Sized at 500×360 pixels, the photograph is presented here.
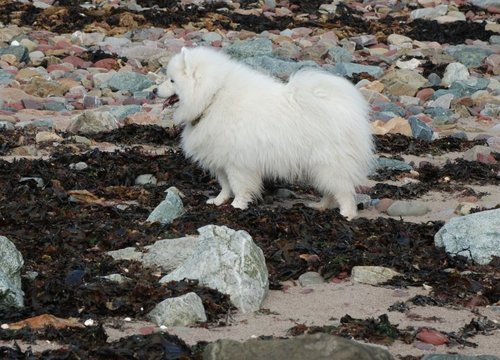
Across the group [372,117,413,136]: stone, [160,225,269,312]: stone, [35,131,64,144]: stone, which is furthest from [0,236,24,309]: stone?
[372,117,413,136]: stone

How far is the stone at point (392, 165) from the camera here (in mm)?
9992

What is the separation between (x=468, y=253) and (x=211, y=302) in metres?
2.00

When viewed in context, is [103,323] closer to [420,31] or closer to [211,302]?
[211,302]

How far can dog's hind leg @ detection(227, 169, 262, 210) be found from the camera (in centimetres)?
843

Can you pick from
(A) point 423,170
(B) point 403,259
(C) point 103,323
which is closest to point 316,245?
→ (B) point 403,259

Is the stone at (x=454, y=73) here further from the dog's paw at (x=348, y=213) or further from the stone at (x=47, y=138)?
the dog's paw at (x=348, y=213)

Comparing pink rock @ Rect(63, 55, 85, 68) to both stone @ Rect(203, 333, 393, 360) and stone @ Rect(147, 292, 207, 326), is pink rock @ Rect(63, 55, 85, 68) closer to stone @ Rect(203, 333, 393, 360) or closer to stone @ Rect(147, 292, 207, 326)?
stone @ Rect(147, 292, 207, 326)

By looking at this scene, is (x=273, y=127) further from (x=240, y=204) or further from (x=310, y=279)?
(x=310, y=279)

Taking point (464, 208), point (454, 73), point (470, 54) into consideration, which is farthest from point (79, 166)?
point (470, 54)

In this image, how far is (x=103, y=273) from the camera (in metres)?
6.30

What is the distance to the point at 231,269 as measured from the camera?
5875 mm

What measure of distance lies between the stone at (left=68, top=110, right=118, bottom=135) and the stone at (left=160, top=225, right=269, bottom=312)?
534 cm

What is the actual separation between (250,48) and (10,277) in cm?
1210

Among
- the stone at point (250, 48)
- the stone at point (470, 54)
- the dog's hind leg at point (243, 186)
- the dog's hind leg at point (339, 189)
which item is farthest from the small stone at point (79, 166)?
the stone at point (470, 54)
